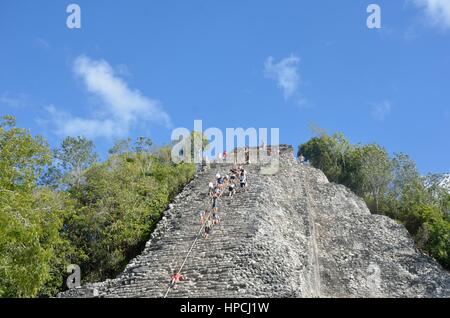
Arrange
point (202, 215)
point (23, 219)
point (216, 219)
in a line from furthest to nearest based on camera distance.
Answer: point (202, 215) < point (216, 219) < point (23, 219)

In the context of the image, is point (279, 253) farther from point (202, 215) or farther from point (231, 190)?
point (231, 190)

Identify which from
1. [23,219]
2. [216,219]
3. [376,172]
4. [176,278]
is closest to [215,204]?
[216,219]

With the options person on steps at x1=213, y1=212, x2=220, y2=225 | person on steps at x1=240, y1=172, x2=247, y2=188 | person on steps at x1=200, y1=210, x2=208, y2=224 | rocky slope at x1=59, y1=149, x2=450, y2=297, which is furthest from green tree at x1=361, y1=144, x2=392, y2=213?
person on steps at x1=213, y1=212, x2=220, y2=225

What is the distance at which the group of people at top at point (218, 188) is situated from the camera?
75.0ft

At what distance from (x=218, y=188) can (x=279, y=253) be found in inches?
259

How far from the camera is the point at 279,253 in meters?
20.7

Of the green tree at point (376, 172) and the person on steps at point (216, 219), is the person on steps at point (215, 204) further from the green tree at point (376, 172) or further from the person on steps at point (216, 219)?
the green tree at point (376, 172)

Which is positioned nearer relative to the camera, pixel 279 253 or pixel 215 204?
pixel 279 253

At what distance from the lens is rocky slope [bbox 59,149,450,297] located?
18625mm

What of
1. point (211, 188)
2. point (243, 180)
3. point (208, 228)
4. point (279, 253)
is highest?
point (243, 180)

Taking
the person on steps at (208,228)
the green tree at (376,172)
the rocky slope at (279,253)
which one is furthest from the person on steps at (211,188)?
the green tree at (376,172)

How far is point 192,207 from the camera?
25.3 meters

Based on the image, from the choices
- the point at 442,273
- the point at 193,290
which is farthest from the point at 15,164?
the point at 442,273
